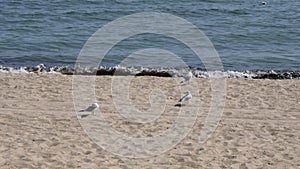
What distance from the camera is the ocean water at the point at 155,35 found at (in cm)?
1877

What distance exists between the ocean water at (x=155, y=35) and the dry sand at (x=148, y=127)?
13.7 feet

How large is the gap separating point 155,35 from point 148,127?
515 inches

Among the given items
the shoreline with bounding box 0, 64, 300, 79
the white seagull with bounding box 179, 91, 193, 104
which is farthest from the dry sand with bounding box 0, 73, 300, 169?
the shoreline with bounding box 0, 64, 300, 79

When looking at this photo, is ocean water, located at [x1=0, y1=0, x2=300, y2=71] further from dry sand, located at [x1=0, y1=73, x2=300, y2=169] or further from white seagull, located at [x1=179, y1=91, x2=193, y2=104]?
white seagull, located at [x1=179, y1=91, x2=193, y2=104]

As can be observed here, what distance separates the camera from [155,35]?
23.2m

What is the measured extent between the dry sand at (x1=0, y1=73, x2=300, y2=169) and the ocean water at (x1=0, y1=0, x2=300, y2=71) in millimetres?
4166

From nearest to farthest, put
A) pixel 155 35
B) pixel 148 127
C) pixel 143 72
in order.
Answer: pixel 148 127, pixel 143 72, pixel 155 35

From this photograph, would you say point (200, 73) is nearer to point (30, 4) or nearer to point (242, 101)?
point (242, 101)

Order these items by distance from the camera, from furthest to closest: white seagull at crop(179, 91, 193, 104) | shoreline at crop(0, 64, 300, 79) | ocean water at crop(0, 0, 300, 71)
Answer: ocean water at crop(0, 0, 300, 71) < shoreline at crop(0, 64, 300, 79) < white seagull at crop(179, 91, 193, 104)

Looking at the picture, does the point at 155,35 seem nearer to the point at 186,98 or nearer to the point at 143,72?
the point at 143,72

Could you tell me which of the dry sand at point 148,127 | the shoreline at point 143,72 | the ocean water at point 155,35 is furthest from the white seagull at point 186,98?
the ocean water at point 155,35

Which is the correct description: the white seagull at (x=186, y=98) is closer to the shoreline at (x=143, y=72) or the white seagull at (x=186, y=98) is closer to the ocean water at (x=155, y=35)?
the shoreline at (x=143, y=72)

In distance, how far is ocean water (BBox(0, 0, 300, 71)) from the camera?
1877 centimetres

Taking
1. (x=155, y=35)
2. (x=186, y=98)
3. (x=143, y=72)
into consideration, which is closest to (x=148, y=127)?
(x=186, y=98)
